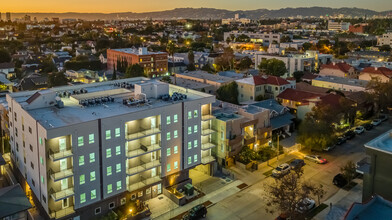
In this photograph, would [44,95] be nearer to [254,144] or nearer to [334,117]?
[254,144]

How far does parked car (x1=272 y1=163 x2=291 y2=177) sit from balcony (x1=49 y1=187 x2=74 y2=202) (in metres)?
18.6

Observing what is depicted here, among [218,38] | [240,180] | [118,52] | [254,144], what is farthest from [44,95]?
[218,38]

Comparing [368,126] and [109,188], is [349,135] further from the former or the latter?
[109,188]

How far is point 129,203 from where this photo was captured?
90.8ft

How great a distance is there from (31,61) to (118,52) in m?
27.8

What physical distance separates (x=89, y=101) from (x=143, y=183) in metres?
8.69

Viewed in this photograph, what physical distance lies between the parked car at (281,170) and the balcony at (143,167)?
38.1ft

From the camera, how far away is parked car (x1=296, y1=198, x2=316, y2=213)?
25.9 m

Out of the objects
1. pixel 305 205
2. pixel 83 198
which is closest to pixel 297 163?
pixel 305 205

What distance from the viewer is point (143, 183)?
28719 mm

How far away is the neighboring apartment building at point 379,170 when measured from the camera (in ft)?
78.1

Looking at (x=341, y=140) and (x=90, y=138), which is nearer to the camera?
(x=90, y=138)

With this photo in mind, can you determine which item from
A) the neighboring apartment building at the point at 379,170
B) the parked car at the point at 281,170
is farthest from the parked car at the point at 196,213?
the neighboring apartment building at the point at 379,170

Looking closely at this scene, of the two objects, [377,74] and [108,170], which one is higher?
[377,74]
